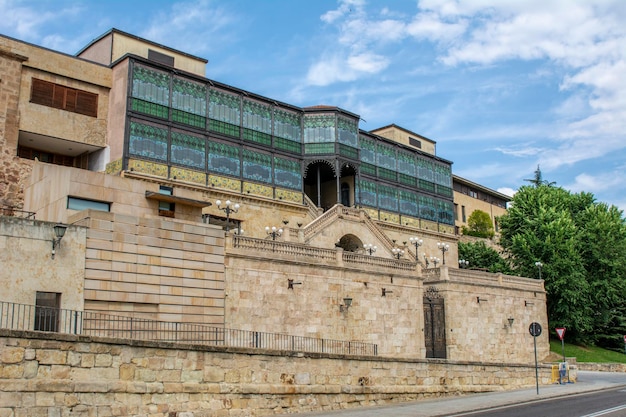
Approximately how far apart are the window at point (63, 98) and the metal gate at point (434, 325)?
2317 cm

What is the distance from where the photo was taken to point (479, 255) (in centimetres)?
6028

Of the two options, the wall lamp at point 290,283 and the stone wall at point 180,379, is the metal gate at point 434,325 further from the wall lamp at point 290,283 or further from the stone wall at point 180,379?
the stone wall at point 180,379

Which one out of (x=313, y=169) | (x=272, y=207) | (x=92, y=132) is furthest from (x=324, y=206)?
(x=92, y=132)

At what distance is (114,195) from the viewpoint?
87.5ft

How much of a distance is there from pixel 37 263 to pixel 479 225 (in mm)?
54529

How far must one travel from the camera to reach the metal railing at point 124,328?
2122cm

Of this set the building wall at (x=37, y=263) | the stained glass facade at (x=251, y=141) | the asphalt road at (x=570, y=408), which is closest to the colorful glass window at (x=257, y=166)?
the stained glass facade at (x=251, y=141)

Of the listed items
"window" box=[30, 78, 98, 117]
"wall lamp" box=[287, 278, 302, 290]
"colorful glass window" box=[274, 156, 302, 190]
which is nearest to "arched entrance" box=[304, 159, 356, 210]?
"colorful glass window" box=[274, 156, 302, 190]

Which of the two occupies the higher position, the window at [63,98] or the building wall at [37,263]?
the window at [63,98]

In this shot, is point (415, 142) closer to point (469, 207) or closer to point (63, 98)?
point (469, 207)

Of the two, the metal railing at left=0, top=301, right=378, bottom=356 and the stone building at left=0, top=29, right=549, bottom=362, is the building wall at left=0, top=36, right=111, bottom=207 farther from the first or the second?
the metal railing at left=0, top=301, right=378, bottom=356

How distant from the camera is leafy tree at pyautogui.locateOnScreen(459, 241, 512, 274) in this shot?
59531 mm

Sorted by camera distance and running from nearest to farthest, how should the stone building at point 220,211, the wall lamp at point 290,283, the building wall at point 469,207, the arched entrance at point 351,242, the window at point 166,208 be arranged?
the stone building at point 220,211 < the window at point 166,208 < the wall lamp at point 290,283 < the arched entrance at point 351,242 < the building wall at point 469,207

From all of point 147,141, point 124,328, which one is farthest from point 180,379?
point 147,141
